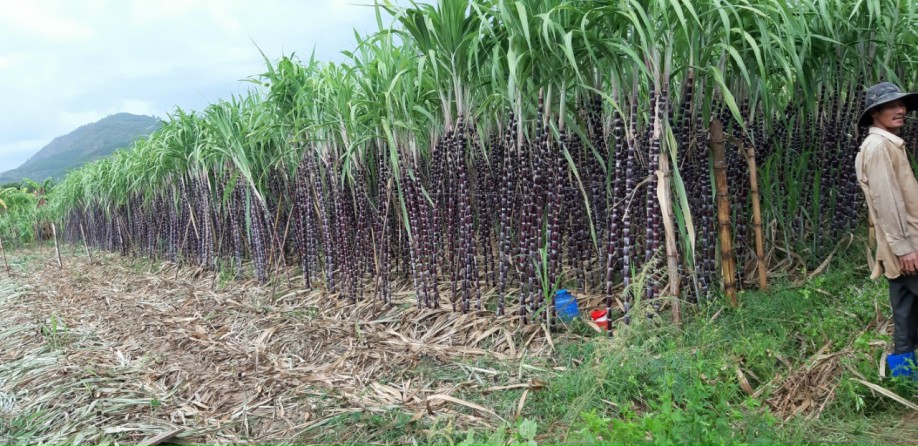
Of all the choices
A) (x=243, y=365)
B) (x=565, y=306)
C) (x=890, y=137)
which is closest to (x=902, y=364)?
(x=890, y=137)

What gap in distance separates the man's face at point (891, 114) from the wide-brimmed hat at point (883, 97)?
30 millimetres

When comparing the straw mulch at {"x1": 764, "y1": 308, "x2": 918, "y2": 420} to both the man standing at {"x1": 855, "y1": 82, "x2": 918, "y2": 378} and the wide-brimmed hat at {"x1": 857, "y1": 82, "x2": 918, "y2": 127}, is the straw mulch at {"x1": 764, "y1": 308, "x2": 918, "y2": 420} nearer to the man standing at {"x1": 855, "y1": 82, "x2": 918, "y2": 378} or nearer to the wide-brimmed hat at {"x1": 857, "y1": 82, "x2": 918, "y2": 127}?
the man standing at {"x1": 855, "y1": 82, "x2": 918, "y2": 378}

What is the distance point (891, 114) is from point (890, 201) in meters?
0.36

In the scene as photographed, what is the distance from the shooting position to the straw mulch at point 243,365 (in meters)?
2.56

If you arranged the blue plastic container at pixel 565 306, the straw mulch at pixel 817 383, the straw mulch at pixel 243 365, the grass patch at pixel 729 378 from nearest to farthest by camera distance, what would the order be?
the grass patch at pixel 729 378, the straw mulch at pixel 817 383, the straw mulch at pixel 243 365, the blue plastic container at pixel 565 306

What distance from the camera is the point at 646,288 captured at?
286cm

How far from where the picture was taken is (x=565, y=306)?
10.1ft

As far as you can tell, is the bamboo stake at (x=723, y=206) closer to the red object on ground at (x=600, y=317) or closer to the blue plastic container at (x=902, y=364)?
the red object on ground at (x=600, y=317)

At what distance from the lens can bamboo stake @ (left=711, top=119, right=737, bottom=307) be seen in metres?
2.88

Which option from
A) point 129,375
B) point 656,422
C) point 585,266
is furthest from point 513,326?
point 129,375

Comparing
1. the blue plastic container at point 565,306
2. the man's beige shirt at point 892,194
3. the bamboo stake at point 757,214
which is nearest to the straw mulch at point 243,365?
the blue plastic container at point 565,306

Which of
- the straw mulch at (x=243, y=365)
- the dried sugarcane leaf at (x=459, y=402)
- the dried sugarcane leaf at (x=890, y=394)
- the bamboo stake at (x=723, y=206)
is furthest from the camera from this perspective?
the bamboo stake at (x=723, y=206)

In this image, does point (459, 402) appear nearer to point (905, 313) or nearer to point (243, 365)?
point (243, 365)

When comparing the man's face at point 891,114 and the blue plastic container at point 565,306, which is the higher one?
the man's face at point 891,114
